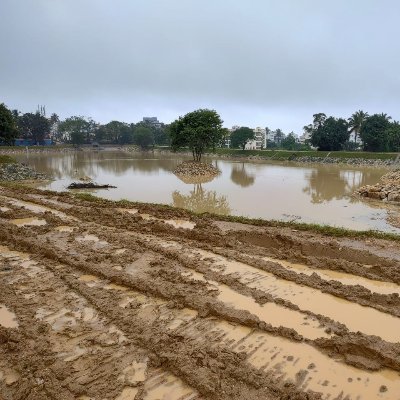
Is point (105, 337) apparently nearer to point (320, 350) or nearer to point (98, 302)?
point (98, 302)

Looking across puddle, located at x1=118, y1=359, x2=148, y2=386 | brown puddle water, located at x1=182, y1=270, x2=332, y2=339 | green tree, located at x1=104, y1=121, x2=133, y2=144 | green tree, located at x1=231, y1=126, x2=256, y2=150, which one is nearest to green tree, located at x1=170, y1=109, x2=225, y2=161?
brown puddle water, located at x1=182, y1=270, x2=332, y2=339

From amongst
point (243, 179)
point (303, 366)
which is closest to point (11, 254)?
point (303, 366)

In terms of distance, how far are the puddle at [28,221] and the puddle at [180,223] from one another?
454 centimetres

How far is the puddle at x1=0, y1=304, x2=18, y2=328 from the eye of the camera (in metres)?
5.76

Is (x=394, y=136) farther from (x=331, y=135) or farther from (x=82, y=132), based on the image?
(x=82, y=132)

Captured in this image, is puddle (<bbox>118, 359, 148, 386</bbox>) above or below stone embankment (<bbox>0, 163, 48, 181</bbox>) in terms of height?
below

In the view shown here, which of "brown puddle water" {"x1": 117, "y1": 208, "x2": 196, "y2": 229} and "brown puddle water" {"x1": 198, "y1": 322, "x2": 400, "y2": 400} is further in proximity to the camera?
"brown puddle water" {"x1": 117, "y1": 208, "x2": 196, "y2": 229}

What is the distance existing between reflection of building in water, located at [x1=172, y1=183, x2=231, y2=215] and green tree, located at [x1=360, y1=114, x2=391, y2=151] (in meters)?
47.9

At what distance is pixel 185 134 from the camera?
43.7 meters

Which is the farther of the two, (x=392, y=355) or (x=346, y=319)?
(x=346, y=319)

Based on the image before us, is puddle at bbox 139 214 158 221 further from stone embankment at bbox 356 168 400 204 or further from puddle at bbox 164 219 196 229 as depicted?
stone embankment at bbox 356 168 400 204

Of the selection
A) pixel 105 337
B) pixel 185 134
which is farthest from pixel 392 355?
pixel 185 134

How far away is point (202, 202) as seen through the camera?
1983cm

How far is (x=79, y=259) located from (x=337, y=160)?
57.7m
